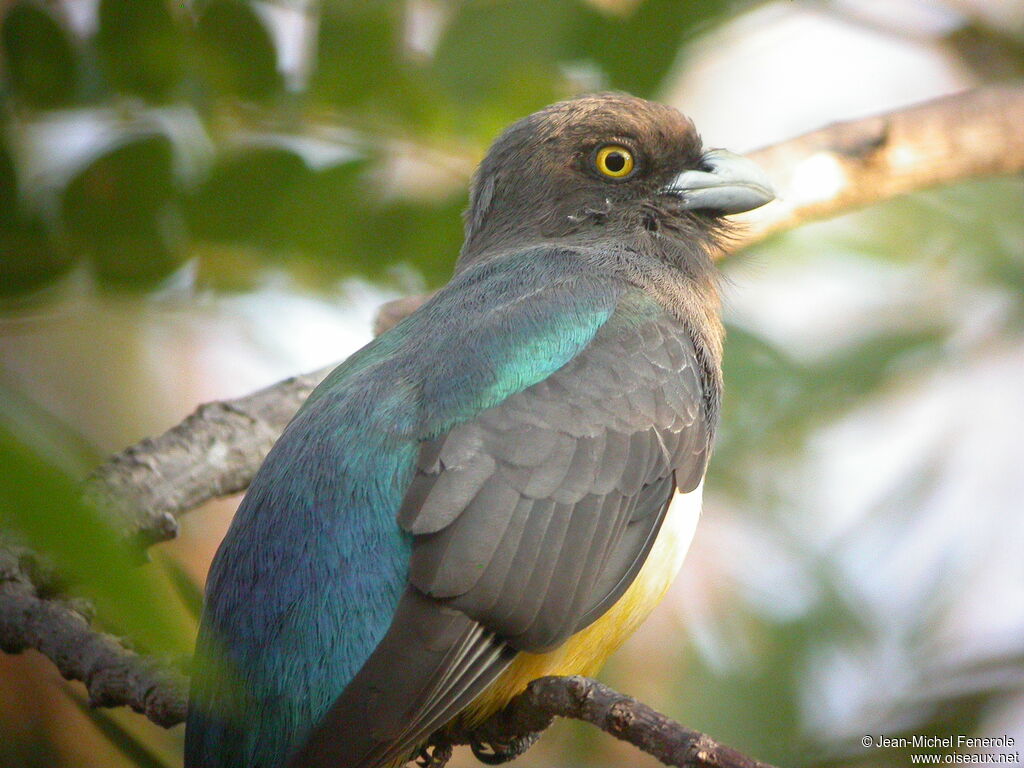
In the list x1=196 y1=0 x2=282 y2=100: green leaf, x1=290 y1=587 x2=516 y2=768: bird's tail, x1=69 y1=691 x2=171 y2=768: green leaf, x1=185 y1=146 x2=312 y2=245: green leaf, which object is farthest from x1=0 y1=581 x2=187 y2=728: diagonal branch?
x1=196 y1=0 x2=282 y2=100: green leaf

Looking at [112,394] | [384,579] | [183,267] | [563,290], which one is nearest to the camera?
[384,579]

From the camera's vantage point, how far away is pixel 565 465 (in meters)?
3.14

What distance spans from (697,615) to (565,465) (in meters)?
3.81

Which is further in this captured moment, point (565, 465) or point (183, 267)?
point (183, 267)

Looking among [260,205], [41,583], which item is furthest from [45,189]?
[41,583]

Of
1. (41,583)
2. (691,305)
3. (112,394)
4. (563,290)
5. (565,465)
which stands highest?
(112,394)

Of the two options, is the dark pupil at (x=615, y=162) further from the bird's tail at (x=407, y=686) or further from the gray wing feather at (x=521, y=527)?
the bird's tail at (x=407, y=686)

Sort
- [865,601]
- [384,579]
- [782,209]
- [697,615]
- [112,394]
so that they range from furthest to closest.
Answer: [112,394], [697,615], [865,601], [782,209], [384,579]

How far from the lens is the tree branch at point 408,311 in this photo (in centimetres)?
279

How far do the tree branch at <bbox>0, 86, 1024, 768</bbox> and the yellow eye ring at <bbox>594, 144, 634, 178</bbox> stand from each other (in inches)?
24.6

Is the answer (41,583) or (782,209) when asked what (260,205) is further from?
(782,209)

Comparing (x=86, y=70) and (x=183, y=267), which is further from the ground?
(x=86, y=70)

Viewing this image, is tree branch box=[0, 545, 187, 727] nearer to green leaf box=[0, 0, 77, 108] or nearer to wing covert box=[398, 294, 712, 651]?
wing covert box=[398, 294, 712, 651]

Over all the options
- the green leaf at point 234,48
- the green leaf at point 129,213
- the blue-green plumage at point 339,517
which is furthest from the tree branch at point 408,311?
the green leaf at point 234,48
